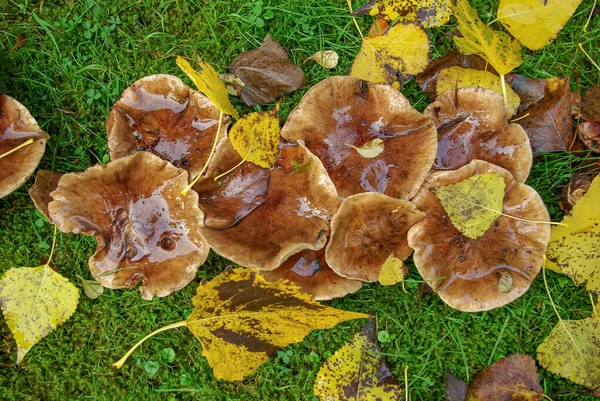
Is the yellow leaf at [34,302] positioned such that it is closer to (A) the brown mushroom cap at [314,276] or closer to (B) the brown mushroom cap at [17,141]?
(B) the brown mushroom cap at [17,141]

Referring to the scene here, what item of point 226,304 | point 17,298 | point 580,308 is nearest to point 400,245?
point 226,304

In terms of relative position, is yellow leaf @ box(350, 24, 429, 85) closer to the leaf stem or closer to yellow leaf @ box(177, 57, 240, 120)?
yellow leaf @ box(177, 57, 240, 120)

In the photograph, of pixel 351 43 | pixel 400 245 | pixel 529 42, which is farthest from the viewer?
pixel 351 43

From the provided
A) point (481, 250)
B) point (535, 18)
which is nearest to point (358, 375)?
point (481, 250)

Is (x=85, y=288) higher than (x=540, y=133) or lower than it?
lower

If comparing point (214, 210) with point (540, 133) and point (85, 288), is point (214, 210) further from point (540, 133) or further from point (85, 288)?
point (540, 133)

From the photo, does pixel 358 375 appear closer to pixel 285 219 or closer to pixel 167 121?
pixel 285 219

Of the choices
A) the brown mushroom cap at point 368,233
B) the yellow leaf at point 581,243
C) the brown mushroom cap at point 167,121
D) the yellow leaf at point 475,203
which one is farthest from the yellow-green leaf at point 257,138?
the yellow leaf at point 581,243
